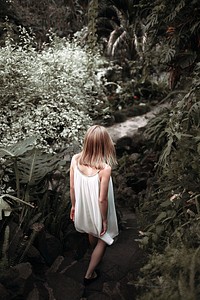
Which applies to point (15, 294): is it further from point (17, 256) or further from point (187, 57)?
point (187, 57)

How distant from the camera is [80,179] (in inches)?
114

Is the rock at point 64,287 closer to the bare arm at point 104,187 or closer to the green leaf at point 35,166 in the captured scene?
the bare arm at point 104,187

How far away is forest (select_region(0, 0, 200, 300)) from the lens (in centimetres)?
258

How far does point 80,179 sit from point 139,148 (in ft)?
11.9

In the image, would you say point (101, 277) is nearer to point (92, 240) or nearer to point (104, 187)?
point (92, 240)

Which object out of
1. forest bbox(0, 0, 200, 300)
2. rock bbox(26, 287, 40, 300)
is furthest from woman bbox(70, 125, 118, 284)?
rock bbox(26, 287, 40, 300)

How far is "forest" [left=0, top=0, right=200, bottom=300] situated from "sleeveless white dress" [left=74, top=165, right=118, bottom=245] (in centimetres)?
33

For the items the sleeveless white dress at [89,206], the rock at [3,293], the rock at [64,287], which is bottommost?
the rock at [64,287]

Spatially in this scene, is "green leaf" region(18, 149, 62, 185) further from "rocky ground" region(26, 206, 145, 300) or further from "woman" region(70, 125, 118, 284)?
"rocky ground" region(26, 206, 145, 300)

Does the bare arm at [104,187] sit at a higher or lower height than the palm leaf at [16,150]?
lower

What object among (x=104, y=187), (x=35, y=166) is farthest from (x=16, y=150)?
(x=104, y=187)

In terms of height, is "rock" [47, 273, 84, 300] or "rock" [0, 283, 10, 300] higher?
"rock" [0, 283, 10, 300]

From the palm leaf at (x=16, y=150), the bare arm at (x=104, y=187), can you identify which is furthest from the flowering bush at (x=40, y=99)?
the bare arm at (x=104, y=187)

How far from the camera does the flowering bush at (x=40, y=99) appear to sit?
445 centimetres
